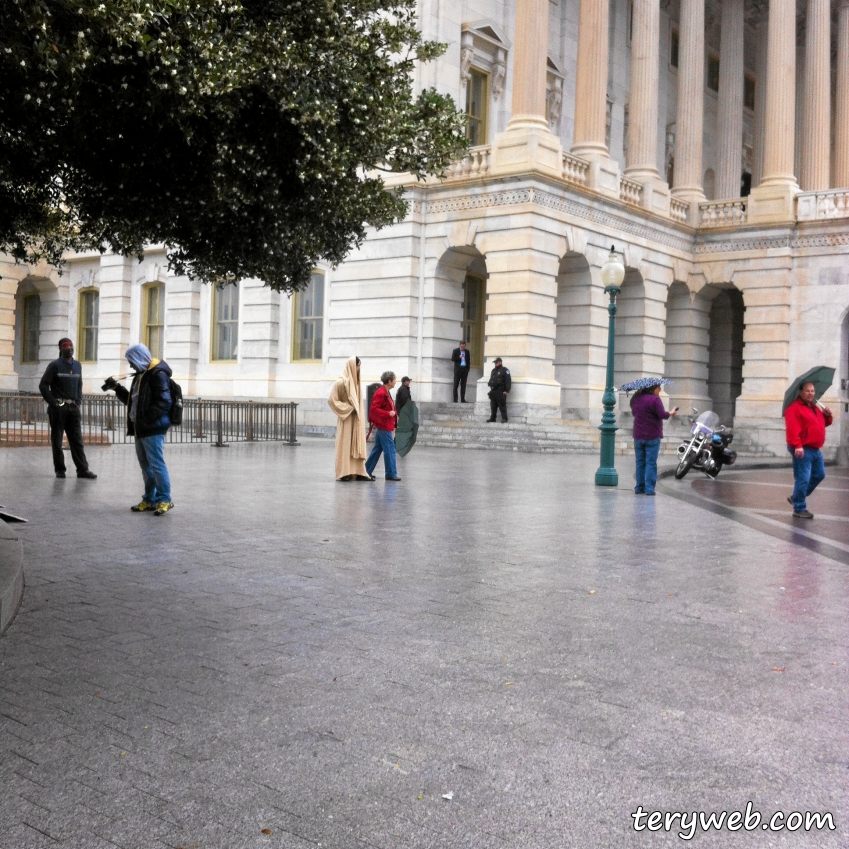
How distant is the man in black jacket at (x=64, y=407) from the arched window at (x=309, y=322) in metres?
16.6

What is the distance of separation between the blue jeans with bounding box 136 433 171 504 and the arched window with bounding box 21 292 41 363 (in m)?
31.9

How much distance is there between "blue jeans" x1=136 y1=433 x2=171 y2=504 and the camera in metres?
10.7

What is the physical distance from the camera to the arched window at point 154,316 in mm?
36688

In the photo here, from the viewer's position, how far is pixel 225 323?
113ft

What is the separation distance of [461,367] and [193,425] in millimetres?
7281

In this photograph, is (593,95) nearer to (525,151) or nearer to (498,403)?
(525,151)

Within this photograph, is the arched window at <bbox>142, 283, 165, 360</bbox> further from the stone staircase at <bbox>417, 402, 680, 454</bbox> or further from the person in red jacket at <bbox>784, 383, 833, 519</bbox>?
the person in red jacket at <bbox>784, 383, 833, 519</bbox>

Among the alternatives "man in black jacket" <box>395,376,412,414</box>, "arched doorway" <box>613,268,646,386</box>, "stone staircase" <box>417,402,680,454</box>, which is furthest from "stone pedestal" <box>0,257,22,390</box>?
"man in black jacket" <box>395,376,412,414</box>

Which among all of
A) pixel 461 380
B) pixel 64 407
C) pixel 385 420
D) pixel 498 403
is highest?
pixel 461 380

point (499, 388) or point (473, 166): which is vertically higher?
point (473, 166)

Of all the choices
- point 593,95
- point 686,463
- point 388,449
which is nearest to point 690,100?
point 593,95

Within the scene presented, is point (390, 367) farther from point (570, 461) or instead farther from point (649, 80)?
point (649, 80)

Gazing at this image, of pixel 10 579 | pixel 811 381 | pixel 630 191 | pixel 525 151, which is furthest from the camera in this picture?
pixel 630 191

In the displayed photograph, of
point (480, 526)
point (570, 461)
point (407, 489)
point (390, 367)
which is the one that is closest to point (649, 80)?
point (390, 367)
